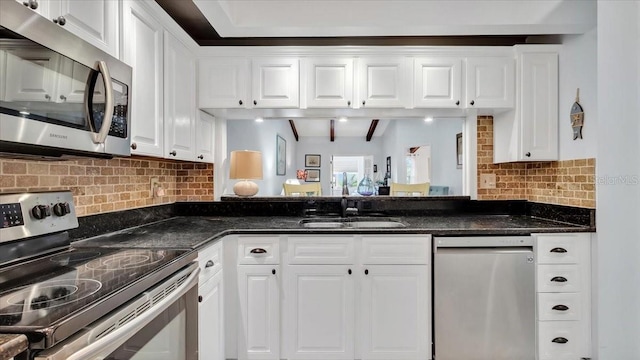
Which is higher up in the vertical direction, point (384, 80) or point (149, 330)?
point (384, 80)

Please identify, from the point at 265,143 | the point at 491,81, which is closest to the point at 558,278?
the point at 491,81

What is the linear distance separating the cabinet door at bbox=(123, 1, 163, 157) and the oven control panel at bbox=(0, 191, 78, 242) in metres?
0.35

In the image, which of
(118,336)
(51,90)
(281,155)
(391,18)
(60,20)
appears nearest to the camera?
(118,336)

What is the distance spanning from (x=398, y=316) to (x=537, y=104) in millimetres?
1667

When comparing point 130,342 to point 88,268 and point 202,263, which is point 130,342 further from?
point 202,263

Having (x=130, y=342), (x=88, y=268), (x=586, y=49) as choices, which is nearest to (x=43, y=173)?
(x=88, y=268)

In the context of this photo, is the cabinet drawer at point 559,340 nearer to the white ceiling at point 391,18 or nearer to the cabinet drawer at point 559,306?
the cabinet drawer at point 559,306

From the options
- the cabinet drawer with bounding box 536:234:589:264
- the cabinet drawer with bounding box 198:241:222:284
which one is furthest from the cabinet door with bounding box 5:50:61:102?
the cabinet drawer with bounding box 536:234:589:264

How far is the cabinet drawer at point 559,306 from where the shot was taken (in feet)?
6.39

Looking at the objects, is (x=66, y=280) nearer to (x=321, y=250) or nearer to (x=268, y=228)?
(x=268, y=228)

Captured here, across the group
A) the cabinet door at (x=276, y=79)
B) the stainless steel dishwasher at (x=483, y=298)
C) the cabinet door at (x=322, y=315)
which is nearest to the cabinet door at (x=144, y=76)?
the cabinet door at (x=276, y=79)

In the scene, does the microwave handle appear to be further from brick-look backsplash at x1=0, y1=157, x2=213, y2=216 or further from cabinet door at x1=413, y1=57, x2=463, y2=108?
cabinet door at x1=413, y1=57, x2=463, y2=108

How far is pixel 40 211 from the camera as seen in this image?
1265 millimetres

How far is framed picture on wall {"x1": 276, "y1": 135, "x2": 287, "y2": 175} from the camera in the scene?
639 cm
